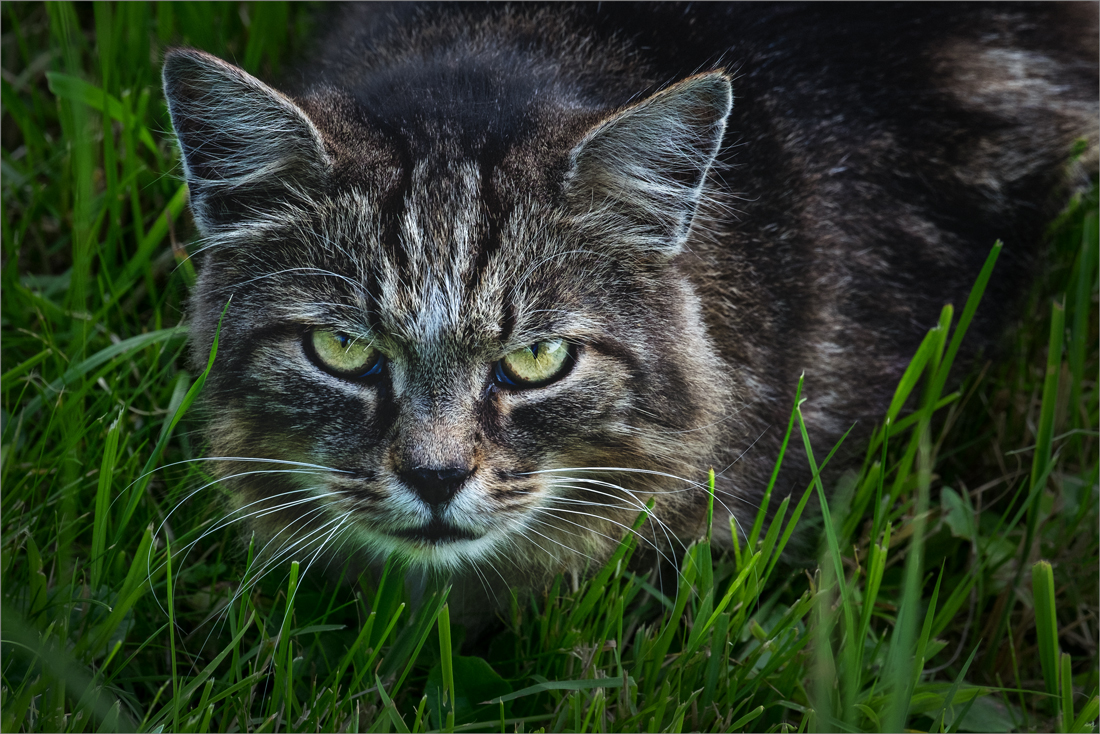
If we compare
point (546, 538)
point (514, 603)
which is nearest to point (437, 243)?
point (546, 538)

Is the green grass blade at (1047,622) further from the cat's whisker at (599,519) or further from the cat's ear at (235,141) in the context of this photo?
the cat's ear at (235,141)

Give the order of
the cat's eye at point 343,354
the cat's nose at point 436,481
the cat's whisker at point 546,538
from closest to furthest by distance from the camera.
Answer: the cat's nose at point 436,481 → the cat's eye at point 343,354 → the cat's whisker at point 546,538

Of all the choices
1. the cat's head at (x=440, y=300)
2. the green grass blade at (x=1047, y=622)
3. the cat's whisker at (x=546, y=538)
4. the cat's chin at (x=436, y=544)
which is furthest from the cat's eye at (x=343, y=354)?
the green grass blade at (x=1047, y=622)

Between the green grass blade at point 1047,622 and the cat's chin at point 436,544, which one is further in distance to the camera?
the green grass blade at point 1047,622

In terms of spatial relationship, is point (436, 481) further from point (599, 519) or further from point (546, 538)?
point (599, 519)

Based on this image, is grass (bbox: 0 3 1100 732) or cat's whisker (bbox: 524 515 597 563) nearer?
grass (bbox: 0 3 1100 732)

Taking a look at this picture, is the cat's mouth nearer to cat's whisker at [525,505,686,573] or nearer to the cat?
the cat

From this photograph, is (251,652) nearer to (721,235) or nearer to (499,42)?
(721,235)

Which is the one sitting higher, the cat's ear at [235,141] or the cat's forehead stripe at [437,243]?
the cat's ear at [235,141]

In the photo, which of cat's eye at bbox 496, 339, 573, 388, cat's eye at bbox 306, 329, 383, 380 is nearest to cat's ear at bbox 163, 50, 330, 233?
cat's eye at bbox 306, 329, 383, 380

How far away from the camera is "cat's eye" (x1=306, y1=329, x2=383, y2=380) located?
2004mm

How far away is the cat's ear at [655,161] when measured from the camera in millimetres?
2025

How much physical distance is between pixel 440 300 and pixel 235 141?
61 cm

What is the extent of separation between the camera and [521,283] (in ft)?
6.59
